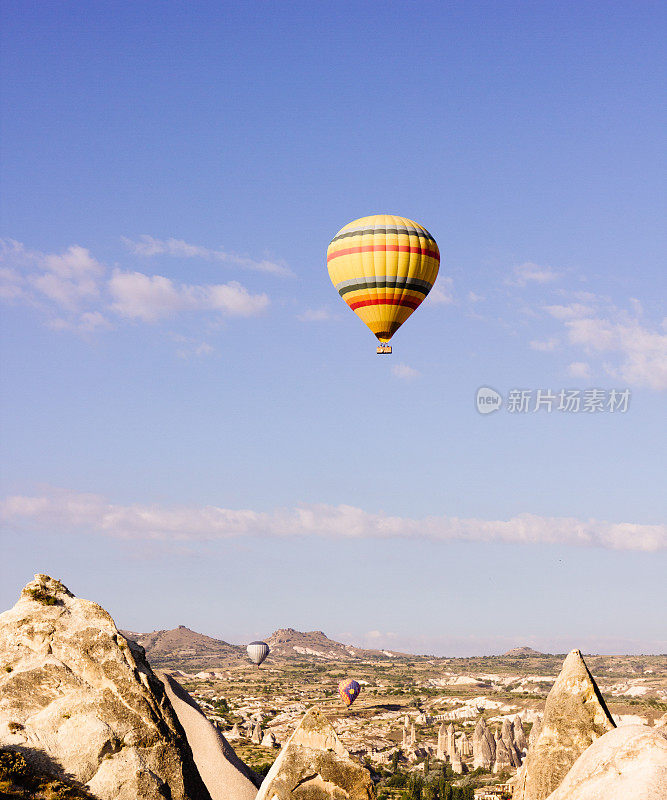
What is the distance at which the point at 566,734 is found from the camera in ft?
66.5

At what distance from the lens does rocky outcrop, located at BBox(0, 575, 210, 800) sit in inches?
659

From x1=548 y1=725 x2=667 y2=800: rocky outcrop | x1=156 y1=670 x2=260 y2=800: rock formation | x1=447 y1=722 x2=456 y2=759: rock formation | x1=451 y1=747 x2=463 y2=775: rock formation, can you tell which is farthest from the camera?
x1=447 y1=722 x2=456 y2=759: rock formation

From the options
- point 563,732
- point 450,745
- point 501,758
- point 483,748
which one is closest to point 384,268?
point 563,732

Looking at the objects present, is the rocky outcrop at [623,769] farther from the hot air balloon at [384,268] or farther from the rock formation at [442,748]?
the rock formation at [442,748]

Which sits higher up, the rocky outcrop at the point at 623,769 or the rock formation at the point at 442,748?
the rocky outcrop at the point at 623,769

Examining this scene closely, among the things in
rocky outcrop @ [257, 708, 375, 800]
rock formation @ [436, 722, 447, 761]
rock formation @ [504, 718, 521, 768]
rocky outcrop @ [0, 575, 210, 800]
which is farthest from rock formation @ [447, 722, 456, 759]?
rocky outcrop @ [0, 575, 210, 800]

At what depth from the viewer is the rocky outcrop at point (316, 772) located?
18.2 metres

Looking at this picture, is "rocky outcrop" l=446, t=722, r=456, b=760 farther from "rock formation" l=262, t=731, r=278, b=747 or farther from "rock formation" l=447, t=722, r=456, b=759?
"rock formation" l=262, t=731, r=278, b=747

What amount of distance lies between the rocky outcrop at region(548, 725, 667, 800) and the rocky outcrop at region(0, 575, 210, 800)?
695 centimetres

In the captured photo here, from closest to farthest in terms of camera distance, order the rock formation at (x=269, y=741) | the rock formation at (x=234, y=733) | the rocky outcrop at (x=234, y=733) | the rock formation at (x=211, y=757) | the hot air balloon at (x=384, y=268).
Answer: the rock formation at (x=211, y=757)
the hot air balloon at (x=384, y=268)
the rock formation at (x=269, y=741)
the rocky outcrop at (x=234, y=733)
the rock formation at (x=234, y=733)

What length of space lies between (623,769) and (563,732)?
7692 millimetres

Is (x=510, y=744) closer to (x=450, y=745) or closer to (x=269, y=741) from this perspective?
(x=450, y=745)

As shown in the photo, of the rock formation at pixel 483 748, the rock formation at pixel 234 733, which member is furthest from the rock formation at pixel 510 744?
the rock formation at pixel 234 733

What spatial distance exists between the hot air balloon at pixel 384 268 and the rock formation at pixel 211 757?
3539cm
